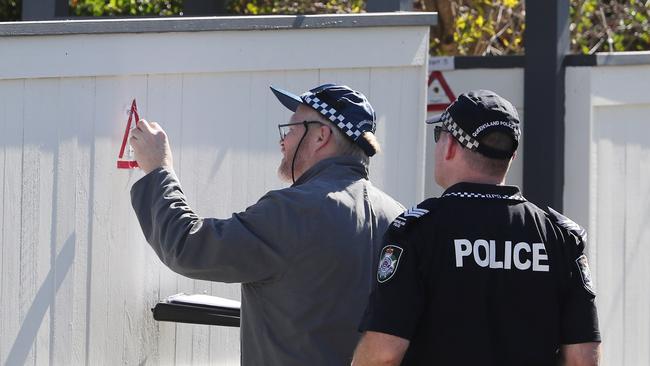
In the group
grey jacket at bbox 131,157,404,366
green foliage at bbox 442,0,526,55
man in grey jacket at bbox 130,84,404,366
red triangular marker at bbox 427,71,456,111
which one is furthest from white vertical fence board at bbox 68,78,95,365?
green foliage at bbox 442,0,526,55

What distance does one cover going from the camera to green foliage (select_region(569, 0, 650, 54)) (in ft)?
31.7

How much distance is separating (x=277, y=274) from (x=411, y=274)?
Result: 668 mm

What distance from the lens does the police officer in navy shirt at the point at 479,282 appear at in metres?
2.74

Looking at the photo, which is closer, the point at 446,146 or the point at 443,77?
the point at 446,146

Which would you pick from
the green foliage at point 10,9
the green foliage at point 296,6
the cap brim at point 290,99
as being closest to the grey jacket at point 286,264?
the cap brim at point 290,99

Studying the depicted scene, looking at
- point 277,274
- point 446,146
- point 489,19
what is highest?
point 489,19

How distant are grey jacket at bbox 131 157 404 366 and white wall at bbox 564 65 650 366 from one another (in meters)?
2.72

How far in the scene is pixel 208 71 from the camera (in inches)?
164

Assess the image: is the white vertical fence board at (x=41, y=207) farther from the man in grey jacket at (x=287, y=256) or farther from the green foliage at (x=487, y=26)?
the green foliage at (x=487, y=26)

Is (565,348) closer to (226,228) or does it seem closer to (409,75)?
(226,228)

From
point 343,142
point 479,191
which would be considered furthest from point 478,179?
point 343,142

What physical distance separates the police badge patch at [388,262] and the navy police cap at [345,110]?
850 mm

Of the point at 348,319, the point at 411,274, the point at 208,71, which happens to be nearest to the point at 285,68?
the point at 208,71

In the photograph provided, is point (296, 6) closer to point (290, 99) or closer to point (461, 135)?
point (290, 99)
